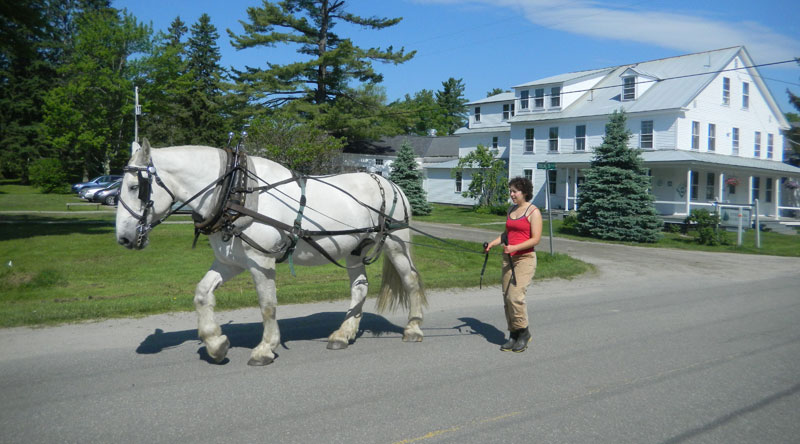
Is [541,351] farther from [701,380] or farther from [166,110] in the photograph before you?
[166,110]

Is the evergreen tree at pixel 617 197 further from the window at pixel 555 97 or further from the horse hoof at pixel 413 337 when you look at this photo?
the horse hoof at pixel 413 337

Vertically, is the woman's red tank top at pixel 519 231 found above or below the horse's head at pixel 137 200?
below

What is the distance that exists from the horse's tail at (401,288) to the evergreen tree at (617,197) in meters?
20.4

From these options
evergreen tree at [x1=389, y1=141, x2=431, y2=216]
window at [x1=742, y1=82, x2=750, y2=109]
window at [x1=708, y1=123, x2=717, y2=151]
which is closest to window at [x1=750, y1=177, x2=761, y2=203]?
window at [x1=742, y1=82, x2=750, y2=109]

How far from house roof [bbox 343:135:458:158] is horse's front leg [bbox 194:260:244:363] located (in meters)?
49.8

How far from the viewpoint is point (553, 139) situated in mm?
40719

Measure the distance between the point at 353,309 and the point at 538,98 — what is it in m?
37.3

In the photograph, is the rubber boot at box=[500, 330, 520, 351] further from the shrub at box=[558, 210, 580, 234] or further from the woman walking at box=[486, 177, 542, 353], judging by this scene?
the shrub at box=[558, 210, 580, 234]

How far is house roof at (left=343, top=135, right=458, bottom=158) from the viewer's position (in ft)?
187

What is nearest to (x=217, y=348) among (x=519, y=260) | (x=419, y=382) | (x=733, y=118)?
(x=419, y=382)

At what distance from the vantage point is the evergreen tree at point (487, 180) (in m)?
40.4

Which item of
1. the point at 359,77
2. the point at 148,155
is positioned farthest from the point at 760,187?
the point at 148,155

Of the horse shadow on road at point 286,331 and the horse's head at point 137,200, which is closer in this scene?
the horse's head at point 137,200

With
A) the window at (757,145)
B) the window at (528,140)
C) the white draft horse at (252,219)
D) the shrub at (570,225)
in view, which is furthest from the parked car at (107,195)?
the window at (757,145)
